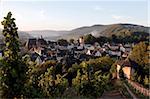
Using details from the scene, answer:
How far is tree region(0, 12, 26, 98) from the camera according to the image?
62.4ft

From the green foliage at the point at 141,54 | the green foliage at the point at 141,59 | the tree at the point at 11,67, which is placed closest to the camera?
the tree at the point at 11,67

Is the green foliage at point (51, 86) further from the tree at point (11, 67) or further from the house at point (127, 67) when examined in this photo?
the house at point (127, 67)

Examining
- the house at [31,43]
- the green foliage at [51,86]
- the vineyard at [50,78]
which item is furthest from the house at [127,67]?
the house at [31,43]

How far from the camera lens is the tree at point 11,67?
19016 mm

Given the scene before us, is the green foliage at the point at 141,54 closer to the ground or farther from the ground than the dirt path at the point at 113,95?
farther from the ground

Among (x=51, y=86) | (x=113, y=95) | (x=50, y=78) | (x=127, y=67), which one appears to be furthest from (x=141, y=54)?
(x=50, y=78)

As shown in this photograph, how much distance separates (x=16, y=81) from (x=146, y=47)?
39.4 metres

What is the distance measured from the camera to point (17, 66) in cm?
1936

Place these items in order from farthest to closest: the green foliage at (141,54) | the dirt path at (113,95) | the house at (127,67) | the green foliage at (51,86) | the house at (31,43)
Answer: the house at (31,43) → the green foliage at (141,54) → the house at (127,67) → the dirt path at (113,95) → the green foliage at (51,86)

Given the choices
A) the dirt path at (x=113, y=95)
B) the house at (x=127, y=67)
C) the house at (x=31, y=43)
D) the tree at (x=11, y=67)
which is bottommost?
the dirt path at (x=113, y=95)

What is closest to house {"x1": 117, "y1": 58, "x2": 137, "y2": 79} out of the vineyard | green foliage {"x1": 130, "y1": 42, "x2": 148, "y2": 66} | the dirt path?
the vineyard

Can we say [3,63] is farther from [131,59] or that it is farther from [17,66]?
[131,59]

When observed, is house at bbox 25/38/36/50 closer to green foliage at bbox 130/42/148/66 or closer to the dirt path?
green foliage at bbox 130/42/148/66

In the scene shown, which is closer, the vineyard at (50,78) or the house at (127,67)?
the vineyard at (50,78)
